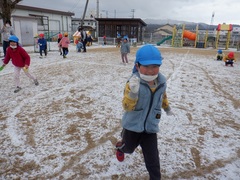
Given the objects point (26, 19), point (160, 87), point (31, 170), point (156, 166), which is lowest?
point (31, 170)

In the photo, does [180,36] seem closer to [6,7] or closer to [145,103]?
[6,7]

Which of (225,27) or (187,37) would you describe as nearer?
(225,27)

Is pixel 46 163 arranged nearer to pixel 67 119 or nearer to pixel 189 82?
pixel 67 119

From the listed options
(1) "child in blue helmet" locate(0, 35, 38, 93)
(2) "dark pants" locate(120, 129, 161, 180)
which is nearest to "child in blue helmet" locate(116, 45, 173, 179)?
(2) "dark pants" locate(120, 129, 161, 180)

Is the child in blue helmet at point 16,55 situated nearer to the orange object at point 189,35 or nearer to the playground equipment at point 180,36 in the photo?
the playground equipment at point 180,36

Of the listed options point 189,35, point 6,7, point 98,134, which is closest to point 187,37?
point 189,35

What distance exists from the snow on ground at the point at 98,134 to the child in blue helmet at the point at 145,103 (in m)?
0.53

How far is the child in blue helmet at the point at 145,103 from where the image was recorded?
190cm

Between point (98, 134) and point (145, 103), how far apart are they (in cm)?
166

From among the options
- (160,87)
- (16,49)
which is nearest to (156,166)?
(160,87)

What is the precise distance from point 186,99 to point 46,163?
151 inches

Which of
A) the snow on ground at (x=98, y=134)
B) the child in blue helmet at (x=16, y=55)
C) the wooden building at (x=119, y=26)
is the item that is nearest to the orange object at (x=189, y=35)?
the wooden building at (x=119, y=26)

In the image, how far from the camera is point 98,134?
341 centimetres

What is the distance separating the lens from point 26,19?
17094 mm
